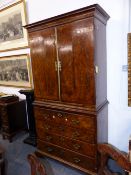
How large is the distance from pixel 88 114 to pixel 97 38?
89cm

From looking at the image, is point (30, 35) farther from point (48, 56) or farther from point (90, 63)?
point (90, 63)

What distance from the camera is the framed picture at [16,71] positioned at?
3.22 meters

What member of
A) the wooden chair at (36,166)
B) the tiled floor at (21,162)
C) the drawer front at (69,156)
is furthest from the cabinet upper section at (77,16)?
the tiled floor at (21,162)

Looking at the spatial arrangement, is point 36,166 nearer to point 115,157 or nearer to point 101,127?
point 115,157

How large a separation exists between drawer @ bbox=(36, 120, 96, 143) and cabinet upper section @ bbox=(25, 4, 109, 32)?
1.35m

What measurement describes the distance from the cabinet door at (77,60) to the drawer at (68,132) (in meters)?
0.39

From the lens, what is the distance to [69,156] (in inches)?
87.3

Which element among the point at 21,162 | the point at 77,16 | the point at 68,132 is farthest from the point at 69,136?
the point at 77,16

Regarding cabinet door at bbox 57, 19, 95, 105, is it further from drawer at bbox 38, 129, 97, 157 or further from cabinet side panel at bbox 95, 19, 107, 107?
drawer at bbox 38, 129, 97, 157

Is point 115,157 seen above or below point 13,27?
Result: below

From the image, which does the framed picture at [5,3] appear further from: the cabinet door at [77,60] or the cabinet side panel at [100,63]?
the cabinet side panel at [100,63]

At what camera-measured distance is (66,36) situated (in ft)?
6.22

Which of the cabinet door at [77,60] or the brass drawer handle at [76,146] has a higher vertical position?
the cabinet door at [77,60]

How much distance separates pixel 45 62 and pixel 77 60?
1.67 ft
